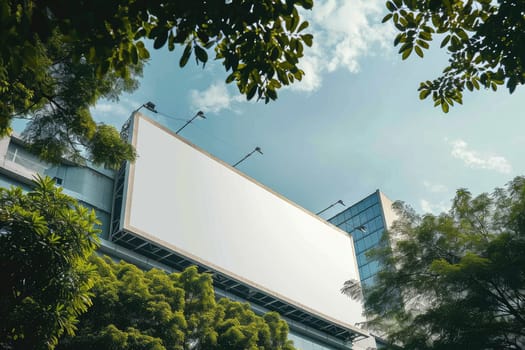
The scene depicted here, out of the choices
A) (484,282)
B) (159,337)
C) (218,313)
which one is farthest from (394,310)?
(159,337)

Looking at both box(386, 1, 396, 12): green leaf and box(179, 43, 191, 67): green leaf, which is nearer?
box(179, 43, 191, 67): green leaf

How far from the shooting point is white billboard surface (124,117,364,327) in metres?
25.3

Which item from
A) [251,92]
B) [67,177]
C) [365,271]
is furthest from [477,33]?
[365,271]

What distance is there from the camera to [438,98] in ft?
21.9

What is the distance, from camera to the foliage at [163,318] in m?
12.8

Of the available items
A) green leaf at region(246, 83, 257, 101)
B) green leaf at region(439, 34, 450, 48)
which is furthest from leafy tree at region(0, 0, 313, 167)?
green leaf at region(439, 34, 450, 48)

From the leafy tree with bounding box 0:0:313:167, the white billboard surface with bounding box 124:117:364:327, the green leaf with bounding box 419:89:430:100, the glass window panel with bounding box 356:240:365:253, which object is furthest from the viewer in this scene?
the glass window panel with bounding box 356:240:365:253

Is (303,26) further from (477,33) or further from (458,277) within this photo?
(458,277)

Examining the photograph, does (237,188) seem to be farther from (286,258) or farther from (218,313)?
(218,313)

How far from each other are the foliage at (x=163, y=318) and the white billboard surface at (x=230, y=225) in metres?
8.13

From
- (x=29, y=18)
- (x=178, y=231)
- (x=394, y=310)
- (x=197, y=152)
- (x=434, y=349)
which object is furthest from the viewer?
(x=197, y=152)

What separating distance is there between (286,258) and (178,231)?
31.5 feet

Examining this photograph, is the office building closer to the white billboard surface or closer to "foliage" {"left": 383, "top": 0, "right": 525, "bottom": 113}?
the white billboard surface

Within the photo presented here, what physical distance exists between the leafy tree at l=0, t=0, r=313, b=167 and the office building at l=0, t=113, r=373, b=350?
45.9 feet
